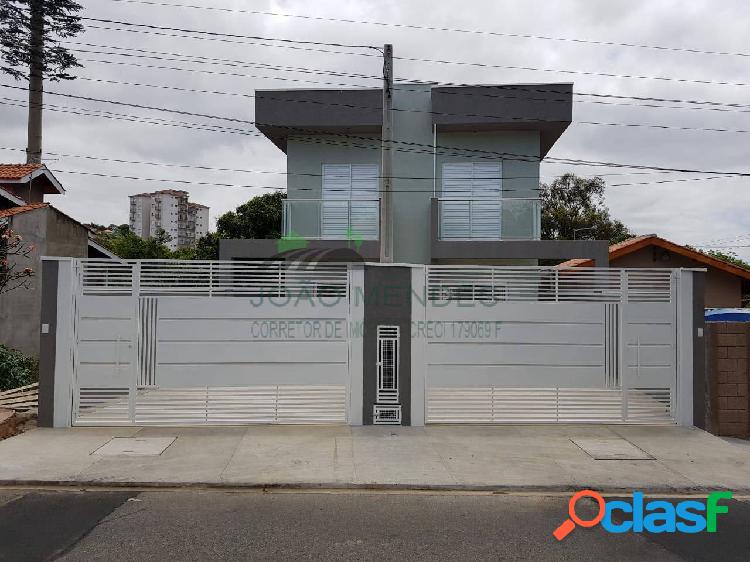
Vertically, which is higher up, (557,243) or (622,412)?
(557,243)

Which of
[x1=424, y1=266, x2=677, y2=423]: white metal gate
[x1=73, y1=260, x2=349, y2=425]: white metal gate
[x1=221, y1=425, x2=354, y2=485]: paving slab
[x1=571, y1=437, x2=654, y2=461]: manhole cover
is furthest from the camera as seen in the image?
[x1=424, y1=266, x2=677, y2=423]: white metal gate

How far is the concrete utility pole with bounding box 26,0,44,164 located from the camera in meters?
29.9

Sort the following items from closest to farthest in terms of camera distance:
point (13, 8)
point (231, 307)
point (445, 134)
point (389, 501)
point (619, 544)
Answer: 1. point (619, 544)
2. point (389, 501)
3. point (231, 307)
4. point (445, 134)
5. point (13, 8)

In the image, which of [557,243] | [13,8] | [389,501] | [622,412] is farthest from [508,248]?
[13,8]

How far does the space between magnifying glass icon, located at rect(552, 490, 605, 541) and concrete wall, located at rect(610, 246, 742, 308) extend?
15776 mm

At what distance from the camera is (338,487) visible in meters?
6.62

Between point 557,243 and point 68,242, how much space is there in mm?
13195

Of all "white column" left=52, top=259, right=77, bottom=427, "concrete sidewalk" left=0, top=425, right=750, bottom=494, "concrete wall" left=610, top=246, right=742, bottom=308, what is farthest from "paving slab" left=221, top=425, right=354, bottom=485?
"concrete wall" left=610, top=246, right=742, bottom=308

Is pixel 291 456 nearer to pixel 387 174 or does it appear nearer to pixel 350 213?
pixel 387 174

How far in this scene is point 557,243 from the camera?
53.9 feet

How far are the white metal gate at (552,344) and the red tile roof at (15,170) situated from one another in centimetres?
1573

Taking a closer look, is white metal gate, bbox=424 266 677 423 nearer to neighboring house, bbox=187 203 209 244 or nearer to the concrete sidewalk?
the concrete sidewalk

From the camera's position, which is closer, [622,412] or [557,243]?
[622,412]

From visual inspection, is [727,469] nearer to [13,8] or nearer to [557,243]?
[557,243]
